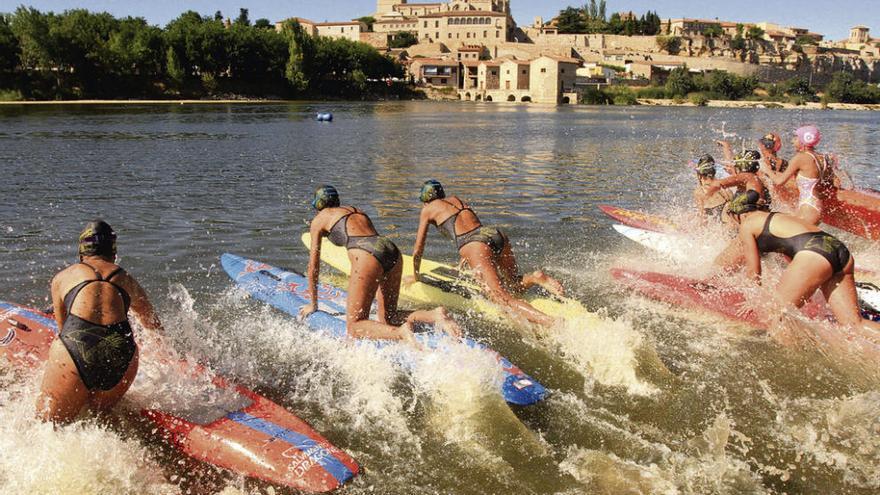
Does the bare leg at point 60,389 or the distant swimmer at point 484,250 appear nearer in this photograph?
the bare leg at point 60,389

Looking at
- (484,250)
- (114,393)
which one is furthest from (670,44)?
(114,393)

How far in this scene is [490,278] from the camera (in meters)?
8.26

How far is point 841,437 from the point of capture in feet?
19.6

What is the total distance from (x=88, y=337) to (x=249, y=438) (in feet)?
4.92

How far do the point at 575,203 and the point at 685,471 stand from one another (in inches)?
523

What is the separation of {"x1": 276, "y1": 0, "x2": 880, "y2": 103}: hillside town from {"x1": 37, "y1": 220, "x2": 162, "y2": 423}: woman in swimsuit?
110 m

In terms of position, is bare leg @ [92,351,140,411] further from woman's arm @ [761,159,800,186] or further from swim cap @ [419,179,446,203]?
woman's arm @ [761,159,800,186]

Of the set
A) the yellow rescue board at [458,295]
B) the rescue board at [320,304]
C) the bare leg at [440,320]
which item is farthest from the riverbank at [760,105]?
the bare leg at [440,320]

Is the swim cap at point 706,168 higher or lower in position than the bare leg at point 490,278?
higher

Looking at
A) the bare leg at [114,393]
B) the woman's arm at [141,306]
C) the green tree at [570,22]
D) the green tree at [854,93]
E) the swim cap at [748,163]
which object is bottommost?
the bare leg at [114,393]

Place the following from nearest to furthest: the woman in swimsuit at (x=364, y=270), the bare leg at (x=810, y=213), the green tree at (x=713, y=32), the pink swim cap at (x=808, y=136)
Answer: the woman in swimsuit at (x=364, y=270)
the pink swim cap at (x=808, y=136)
the bare leg at (x=810, y=213)
the green tree at (x=713, y=32)

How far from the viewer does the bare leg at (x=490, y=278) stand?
318 inches

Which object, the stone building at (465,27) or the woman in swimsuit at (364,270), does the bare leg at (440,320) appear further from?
the stone building at (465,27)

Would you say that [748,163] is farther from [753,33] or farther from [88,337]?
[753,33]
